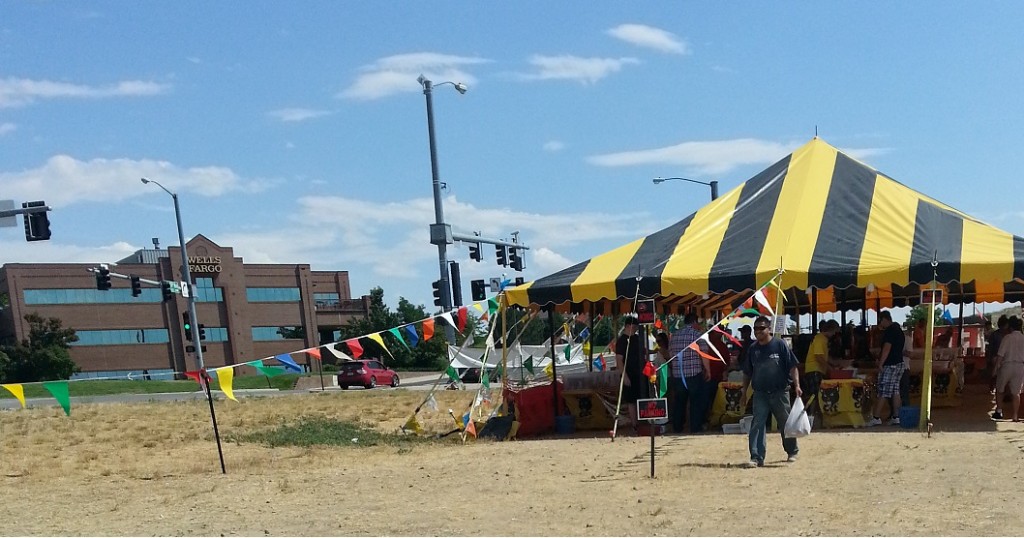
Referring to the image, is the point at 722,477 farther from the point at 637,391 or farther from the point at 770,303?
the point at 637,391

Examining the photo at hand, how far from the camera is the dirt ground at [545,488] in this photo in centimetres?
699

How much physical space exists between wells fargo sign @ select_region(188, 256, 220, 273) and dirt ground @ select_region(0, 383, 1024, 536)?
50.2 meters

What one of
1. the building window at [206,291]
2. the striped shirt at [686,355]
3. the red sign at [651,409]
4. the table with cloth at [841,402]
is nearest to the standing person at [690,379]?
the striped shirt at [686,355]

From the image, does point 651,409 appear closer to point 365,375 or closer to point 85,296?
point 365,375

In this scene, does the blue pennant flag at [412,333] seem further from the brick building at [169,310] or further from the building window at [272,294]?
the building window at [272,294]

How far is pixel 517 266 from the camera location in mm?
31141

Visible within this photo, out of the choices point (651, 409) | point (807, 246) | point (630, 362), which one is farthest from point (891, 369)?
point (651, 409)

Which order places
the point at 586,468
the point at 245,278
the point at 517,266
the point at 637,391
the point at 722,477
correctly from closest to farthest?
the point at 722,477, the point at 586,468, the point at 637,391, the point at 517,266, the point at 245,278

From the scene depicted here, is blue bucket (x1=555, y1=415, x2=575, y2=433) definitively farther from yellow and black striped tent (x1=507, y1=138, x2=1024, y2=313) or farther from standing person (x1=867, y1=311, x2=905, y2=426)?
standing person (x1=867, y1=311, x2=905, y2=426)

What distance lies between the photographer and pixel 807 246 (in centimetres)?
1284

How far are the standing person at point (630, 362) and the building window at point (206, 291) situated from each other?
53.1 meters

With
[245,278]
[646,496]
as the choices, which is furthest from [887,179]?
[245,278]

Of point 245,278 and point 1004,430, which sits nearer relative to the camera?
point 1004,430

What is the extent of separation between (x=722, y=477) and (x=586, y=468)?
5.21 feet
